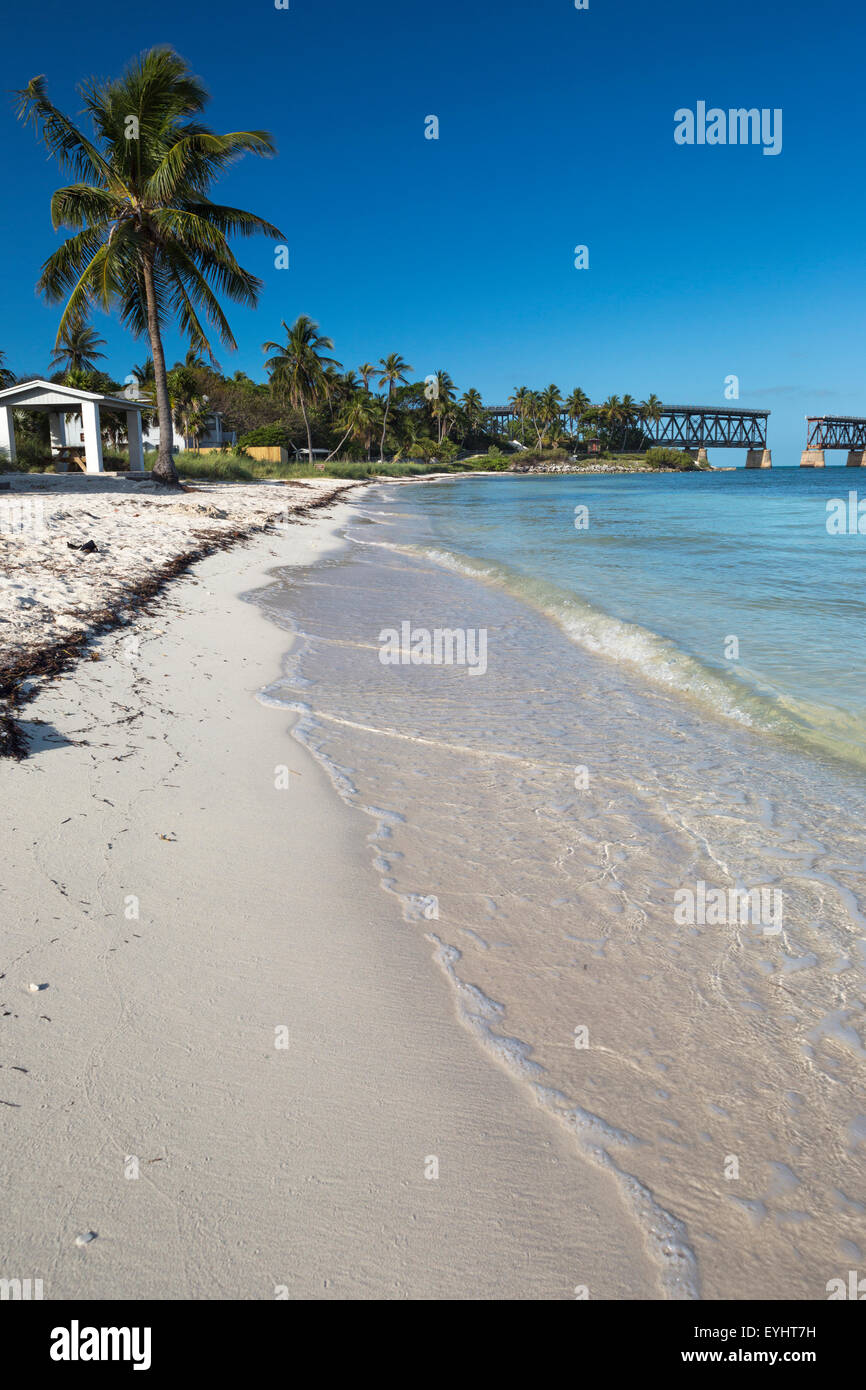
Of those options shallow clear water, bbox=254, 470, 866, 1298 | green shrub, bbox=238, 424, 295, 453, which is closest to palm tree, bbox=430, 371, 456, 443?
green shrub, bbox=238, 424, 295, 453

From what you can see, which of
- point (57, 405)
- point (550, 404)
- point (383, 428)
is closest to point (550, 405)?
point (550, 404)

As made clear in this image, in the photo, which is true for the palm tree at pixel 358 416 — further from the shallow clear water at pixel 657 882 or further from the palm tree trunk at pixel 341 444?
the shallow clear water at pixel 657 882

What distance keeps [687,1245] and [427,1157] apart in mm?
697

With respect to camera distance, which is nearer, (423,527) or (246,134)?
(246,134)

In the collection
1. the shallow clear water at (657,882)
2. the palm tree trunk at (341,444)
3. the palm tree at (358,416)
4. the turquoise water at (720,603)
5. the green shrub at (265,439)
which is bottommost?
the shallow clear water at (657,882)

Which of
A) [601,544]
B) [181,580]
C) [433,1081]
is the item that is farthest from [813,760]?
[601,544]

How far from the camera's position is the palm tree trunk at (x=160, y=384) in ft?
71.1

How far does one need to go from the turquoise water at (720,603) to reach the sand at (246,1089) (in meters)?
4.09

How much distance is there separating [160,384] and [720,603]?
17.8 meters

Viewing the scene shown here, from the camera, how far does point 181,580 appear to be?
32.9 ft

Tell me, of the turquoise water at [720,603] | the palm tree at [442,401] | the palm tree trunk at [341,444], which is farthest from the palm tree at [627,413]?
the turquoise water at [720,603]

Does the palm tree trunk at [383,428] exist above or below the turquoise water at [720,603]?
above

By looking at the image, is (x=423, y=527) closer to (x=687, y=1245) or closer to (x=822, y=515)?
(x=822, y=515)
